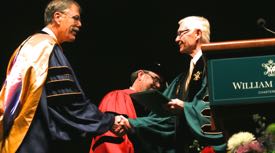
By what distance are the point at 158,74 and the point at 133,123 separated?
71cm

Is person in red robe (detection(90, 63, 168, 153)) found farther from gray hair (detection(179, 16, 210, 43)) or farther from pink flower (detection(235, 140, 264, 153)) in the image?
pink flower (detection(235, 140, 264, 153))

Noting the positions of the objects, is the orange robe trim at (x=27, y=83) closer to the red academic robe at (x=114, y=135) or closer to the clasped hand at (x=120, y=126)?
the clasped hand at (x=120, y=126)

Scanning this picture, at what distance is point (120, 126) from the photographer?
4.92 meters

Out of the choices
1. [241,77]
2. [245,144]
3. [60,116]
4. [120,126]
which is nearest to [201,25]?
[120,126]

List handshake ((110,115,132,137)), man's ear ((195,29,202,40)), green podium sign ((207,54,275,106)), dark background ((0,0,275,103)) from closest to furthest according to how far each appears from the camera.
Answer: green podium sign ((207,54,275,106))
handshake ((110,115,132,137))
man's ear ((195,29,202,40))
dark background ((0,0,275,103))

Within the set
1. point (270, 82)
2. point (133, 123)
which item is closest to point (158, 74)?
point (133, 123)

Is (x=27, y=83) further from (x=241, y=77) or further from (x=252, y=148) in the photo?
(x=252, y=148)

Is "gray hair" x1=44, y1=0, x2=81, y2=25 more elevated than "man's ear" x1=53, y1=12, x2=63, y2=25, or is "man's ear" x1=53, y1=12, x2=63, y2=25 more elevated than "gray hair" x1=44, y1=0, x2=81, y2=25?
"gray hair" x1=44, y1=0, x2=81, y2=25

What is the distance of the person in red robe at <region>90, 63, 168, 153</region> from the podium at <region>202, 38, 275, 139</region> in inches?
59.9

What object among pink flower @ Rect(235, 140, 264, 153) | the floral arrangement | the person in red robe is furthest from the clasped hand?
pink flower @ Rect(235, 140, 264, 153)

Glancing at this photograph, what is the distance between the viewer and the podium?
11.4ft

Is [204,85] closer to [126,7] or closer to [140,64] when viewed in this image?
[140,64]

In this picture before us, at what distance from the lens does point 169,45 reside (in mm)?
5984

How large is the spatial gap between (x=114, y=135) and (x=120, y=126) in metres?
0.14
